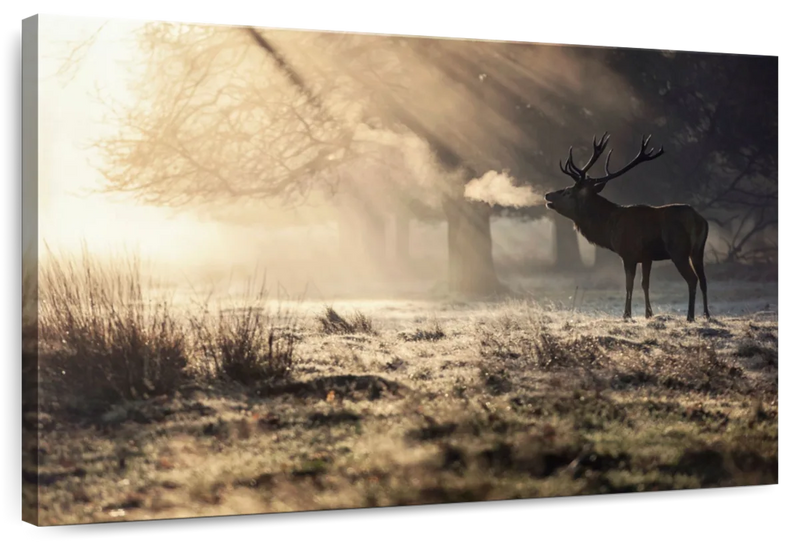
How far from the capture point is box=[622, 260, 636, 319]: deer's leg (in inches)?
292

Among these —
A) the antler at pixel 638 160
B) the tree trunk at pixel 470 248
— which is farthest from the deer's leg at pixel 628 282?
the tree trunk at pixel 470 248

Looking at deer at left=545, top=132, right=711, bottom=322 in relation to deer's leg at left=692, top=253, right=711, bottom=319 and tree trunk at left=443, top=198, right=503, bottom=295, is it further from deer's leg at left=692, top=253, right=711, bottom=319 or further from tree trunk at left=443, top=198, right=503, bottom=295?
tree trunk at left=443, top=198, right=503, bottom=295

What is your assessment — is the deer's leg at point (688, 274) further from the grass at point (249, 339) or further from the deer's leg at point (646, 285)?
the grass at point (249, 339)

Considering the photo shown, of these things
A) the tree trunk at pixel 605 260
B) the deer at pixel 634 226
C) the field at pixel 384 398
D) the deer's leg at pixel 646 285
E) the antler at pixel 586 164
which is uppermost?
the antler at pixel 586 164

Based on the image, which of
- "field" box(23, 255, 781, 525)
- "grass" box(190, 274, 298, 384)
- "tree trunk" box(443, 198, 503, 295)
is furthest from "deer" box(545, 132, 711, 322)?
"grass" box(190, 274, 298, 384)

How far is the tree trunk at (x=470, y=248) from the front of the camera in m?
7.02

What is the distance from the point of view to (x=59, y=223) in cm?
617

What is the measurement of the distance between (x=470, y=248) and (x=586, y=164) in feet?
3.62

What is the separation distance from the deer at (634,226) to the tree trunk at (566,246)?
5 cm

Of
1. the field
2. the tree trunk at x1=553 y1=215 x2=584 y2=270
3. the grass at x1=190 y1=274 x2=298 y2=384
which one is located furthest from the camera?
the tree trunk at x1=553 y1=215 x2=584 y2=270

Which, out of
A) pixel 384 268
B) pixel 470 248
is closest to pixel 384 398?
pixel 384 268

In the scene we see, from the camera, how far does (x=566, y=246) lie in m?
7.32

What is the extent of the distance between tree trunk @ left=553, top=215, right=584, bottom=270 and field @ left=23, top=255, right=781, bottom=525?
15 cm

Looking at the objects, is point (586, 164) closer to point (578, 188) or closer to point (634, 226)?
point (578, 188)
